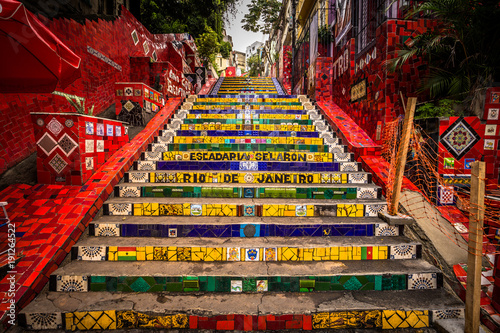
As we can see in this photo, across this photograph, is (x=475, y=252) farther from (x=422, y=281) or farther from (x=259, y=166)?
(x=259, y=166)

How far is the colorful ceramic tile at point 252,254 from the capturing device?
2.29 metres

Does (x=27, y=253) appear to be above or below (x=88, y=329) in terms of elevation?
above

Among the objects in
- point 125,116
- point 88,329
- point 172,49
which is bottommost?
point 88,329

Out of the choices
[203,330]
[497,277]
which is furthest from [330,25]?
[203,330]

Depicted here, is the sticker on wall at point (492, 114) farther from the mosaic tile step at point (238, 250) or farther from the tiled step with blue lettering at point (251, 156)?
the mosaic tile step at point (238, 250)

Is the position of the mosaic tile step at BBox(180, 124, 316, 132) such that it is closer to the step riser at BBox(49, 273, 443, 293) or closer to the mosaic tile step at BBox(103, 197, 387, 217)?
the mosaic tile step at BBox(103, 197, 387, 217)

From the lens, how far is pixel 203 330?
5.98 feet

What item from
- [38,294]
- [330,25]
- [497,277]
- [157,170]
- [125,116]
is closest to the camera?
[497,277]

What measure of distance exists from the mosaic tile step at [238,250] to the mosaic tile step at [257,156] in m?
1.58

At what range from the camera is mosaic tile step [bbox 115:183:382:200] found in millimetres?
2996

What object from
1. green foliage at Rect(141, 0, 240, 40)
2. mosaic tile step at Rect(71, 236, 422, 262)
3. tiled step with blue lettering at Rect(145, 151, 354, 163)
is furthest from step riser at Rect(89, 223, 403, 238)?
green foliage at Rect(141, 0, 240, 40)

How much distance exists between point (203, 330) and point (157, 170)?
2350mm

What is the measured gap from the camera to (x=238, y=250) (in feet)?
7.50

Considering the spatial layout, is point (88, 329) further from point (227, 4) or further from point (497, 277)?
point (227, 4)
